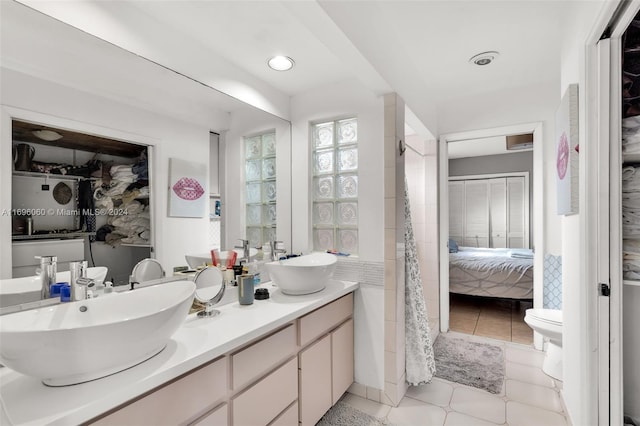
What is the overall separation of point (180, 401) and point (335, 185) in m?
1.70

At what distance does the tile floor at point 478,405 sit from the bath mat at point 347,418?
2.2 inches

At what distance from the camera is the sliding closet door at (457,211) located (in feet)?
20.8

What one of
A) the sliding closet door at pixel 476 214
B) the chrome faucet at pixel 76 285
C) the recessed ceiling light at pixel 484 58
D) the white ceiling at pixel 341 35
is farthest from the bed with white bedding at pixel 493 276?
the chrome faucet at pixel 76 285

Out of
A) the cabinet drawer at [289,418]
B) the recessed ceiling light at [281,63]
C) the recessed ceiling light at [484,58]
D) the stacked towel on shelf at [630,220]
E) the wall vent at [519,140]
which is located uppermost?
the recessed ceiling light at [484,58]

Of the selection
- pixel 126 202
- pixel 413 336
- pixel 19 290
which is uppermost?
pixel 126 202

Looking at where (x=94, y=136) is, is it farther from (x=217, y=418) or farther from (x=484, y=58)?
(x=484, y=58)

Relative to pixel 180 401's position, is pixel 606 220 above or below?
above

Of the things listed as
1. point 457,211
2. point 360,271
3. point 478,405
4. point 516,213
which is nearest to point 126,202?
point 360,271

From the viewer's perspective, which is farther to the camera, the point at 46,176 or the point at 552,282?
the point at 552,282

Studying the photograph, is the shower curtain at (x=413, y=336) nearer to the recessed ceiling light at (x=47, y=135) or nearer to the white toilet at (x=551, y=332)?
the white toilet at (x=551, y=332)

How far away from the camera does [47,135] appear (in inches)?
47.9

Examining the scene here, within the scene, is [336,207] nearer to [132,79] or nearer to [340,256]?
[340,256]

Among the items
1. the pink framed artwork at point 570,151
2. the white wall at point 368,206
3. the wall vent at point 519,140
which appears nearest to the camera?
the pink framed artwork at point 570,151

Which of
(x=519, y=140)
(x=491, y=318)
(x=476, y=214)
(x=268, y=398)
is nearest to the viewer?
(x=268, y=398)
